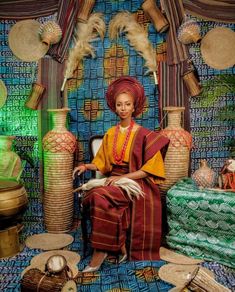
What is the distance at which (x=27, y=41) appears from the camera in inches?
194

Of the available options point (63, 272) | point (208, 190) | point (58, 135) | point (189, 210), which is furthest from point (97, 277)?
point (58, 135)

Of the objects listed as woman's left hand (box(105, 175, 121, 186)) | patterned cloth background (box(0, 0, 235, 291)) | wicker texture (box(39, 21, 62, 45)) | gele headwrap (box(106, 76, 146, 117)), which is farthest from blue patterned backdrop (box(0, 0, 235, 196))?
woman's left hand (box(105, 175, 121, 186))

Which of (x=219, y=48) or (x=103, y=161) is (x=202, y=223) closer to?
(x=103, y=161)

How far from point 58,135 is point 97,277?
1.88 meters

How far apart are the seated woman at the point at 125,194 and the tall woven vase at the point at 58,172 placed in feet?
2.02

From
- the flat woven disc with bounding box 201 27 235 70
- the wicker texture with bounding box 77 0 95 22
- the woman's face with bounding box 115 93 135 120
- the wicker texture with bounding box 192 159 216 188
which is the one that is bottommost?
the wicker texture with bounding box 192 159 216 188

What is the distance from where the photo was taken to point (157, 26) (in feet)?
15.2

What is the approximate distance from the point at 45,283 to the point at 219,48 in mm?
3487

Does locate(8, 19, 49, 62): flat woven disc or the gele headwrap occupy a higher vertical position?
locate(8, 19, 49, 62): flat woven disc

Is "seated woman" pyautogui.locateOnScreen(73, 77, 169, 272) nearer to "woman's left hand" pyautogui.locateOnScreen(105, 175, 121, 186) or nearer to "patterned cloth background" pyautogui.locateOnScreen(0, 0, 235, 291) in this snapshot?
"woman's left hand" pyautogui.locateOnScreen(105, 175, 121, 186)

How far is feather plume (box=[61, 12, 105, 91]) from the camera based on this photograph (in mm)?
4785

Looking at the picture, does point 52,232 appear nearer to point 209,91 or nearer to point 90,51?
point 90,51

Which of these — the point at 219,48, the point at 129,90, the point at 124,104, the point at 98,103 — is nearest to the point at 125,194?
the point at 124,104

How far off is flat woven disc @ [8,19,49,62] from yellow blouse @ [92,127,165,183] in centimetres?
172
